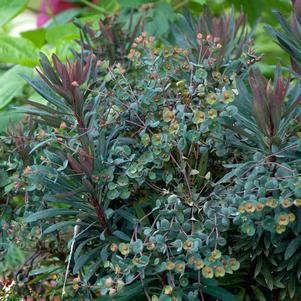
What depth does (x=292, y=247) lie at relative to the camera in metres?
1.70

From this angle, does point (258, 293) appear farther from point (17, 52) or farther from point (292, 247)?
point (17, 52)

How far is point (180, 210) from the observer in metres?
1.74

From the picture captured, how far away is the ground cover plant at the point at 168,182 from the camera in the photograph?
1681 mm

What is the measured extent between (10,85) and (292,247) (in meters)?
1.28

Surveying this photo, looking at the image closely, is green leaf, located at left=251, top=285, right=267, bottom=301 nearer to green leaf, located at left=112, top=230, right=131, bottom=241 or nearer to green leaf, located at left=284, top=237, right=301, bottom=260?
green leaf, located at left=284, top=237, right=301, bottom=260

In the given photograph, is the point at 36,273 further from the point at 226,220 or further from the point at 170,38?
the point at 170,38

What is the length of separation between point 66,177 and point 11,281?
56 centimetres

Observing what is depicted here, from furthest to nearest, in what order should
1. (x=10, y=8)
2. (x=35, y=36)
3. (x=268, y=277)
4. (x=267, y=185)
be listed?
1. (x=35, y=36)
2. (x=10, y=8)
3. (x=268, y=277)
4. (x=267, y=185)

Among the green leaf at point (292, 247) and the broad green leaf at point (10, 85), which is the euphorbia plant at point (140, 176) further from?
the broad green leaf at point (10, 85)

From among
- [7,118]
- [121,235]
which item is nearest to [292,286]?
[121,235]

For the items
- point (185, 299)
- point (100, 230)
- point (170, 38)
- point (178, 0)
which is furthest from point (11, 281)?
point (178, 0)

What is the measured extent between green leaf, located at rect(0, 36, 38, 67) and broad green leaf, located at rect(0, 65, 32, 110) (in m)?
0.07

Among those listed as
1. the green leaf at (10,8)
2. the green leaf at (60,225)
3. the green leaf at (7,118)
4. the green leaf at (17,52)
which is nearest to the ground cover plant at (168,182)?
the green leaf at (60,225)

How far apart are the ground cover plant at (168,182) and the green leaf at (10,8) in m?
0.72
